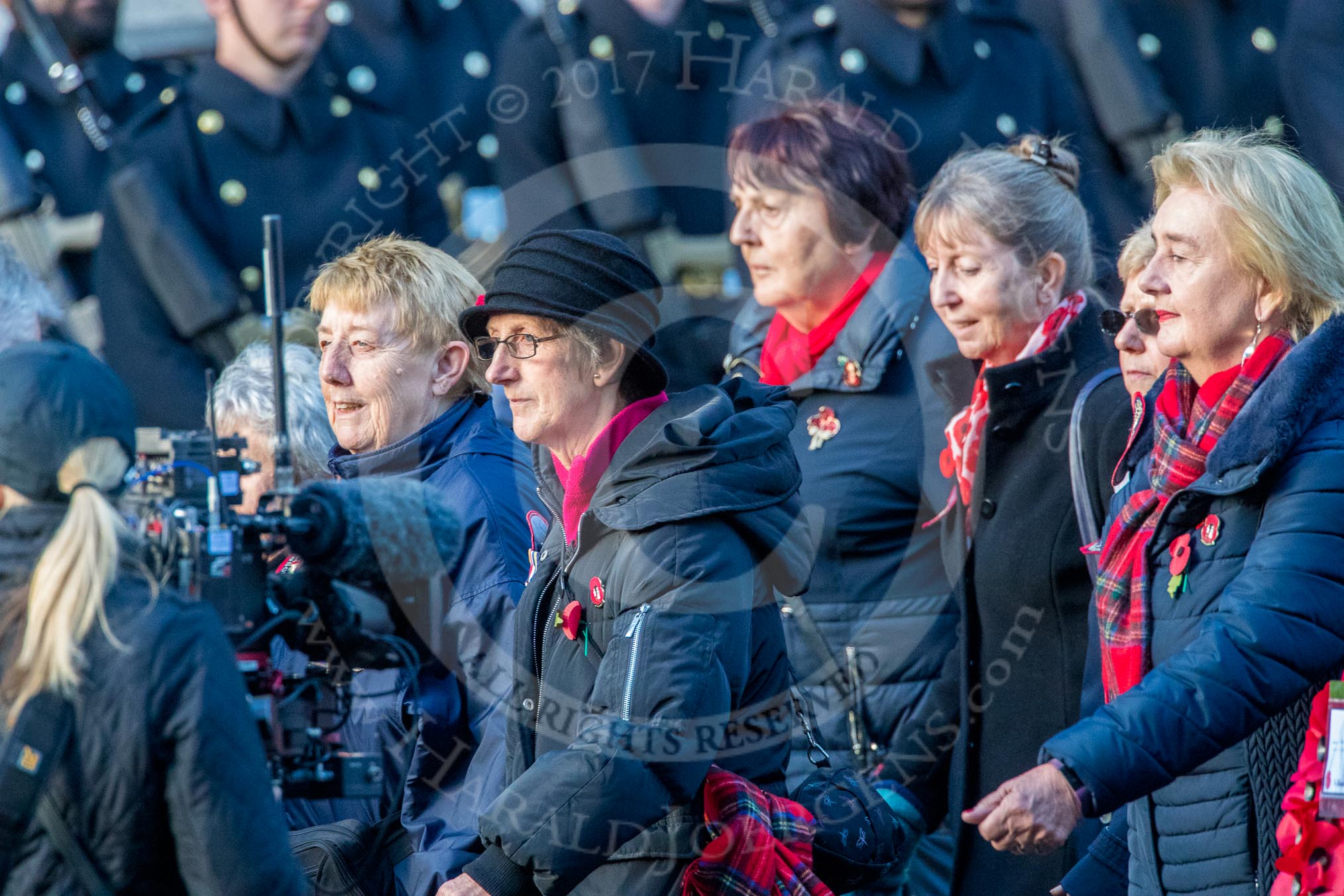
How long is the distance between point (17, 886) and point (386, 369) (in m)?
1.69

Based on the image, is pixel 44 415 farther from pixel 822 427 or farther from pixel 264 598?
pixel 822 427

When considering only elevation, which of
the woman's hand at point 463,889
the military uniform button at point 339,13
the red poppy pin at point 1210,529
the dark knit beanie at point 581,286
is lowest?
the woman's hand at point 463,889

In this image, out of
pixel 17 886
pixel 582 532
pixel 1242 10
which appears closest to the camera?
pixel 17 886

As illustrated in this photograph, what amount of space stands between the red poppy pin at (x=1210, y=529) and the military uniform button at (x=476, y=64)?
392cm

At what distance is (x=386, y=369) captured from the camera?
366 centimetres

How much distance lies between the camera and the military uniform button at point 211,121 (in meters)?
5.67

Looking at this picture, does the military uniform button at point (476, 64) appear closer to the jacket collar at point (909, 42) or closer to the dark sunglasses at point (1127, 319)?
the jacket collar at point (909, 42)

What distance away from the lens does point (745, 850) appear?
2656mm

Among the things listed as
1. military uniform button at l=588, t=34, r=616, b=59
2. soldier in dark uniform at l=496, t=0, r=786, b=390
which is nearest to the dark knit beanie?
soldier in dark uniform at l=496, t=0, r=786, b=390

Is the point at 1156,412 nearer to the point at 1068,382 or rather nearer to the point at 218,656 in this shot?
the point at 1068,382

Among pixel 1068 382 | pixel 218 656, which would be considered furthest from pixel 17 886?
pixel 1068 382

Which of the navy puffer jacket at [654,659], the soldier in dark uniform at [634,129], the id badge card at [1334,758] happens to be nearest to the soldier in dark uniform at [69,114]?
the soldier in dark uniform at [634,129]

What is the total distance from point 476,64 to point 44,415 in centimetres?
414

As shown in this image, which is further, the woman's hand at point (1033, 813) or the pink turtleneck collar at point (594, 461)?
the pink turtleneck collar at point (594, 461)
